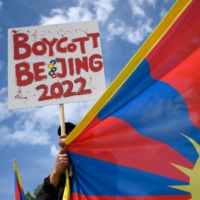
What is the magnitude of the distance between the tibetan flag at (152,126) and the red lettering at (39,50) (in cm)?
93

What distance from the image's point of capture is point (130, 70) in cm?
206

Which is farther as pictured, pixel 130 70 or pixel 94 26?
pixel 94 26

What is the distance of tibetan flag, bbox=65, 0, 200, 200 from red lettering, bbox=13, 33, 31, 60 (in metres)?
0.98

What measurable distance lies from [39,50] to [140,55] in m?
1.12

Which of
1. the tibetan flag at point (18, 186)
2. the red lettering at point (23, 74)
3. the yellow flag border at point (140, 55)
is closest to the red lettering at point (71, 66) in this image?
the red lettering at point (23, 74)

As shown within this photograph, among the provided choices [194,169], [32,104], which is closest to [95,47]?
[32,104]

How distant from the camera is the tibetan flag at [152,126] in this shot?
5.85 ft

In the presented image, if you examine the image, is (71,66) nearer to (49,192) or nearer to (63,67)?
(63,67)

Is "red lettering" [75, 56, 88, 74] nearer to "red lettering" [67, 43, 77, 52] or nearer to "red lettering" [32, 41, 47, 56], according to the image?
"red lettering" [67, 43, 77, 52]

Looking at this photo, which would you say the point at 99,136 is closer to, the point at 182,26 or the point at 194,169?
the point at 194,169

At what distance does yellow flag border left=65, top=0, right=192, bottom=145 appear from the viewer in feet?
6.47

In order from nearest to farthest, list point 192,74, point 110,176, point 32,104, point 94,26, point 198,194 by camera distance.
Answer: point 198,194 → point 192,74 → point 110,176 → point 32,104 → point 94,26

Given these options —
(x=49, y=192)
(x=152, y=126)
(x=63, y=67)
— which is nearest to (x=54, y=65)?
(x=63, y=67)

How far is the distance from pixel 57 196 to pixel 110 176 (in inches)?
17.8
